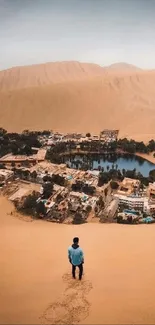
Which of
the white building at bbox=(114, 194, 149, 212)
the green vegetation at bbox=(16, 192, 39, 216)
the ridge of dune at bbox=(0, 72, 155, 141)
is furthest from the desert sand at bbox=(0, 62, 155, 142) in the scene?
the green vegetation at bbox=(16, 192, 39, 216)

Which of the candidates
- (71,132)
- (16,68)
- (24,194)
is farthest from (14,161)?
(16,68)

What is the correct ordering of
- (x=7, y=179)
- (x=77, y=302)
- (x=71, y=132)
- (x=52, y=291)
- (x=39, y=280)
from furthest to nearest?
(x=71, y=132) → (x=7, y=179) → (x=39, y=280) → (x=52, y=291) → (x=77, y=302)

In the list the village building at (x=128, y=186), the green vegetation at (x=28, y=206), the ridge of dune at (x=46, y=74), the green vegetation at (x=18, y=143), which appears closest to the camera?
the green vegetation at (x=28, y=206)

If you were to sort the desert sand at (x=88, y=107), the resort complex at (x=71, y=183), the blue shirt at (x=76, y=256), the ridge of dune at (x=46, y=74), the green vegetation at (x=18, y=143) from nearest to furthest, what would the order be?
the blue shirt at (x=76, y=256), the resort complex at (x=71, y=183), the green vegetation at (x=18, y=143), the desert sand at (x=88, y=107), the ridge of dune at (x=46, y=74)

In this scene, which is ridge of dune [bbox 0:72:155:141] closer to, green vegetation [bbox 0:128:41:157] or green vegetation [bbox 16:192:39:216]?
green vegetation [bbox 0:128:41:157]

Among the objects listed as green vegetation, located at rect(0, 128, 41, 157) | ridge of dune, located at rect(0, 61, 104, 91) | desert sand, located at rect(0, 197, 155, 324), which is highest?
ridge of dune, located at rect(0, 61, 104, 91)

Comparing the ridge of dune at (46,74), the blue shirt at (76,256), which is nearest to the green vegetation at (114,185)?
the blue shirt at (76,256)

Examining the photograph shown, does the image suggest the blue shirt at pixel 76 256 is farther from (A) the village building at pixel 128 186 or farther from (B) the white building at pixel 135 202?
(A) the village building at pixel 128 186

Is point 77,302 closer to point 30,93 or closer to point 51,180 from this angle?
point 51,180
